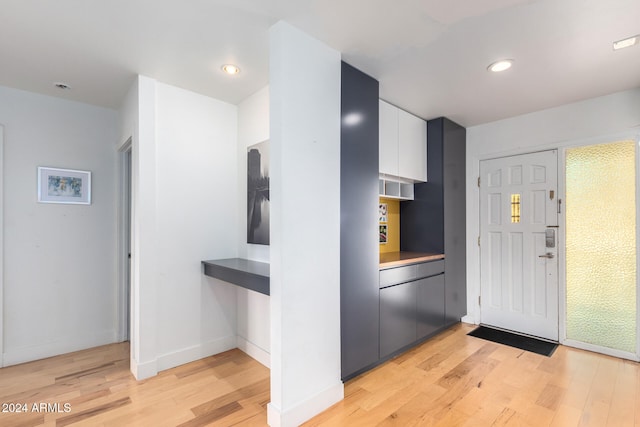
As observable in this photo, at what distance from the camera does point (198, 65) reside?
2436 mm

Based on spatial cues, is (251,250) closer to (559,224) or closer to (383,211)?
(383,211)

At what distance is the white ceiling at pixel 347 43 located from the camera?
5.89 feet

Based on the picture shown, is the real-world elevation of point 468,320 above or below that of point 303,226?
below

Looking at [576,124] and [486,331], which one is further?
[486,331]

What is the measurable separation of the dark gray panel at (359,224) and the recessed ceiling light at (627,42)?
1.66 m

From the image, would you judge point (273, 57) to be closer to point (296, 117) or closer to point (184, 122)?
point (296, 117)

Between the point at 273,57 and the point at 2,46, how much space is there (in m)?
1.93

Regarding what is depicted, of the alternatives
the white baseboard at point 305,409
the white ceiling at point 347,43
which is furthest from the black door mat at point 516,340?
the white ceiling at point 347,43

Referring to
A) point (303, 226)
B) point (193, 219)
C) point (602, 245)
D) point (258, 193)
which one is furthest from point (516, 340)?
point (193, 219)

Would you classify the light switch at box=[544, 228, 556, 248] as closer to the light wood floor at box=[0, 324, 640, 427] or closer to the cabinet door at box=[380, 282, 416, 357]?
the light wood floor at box=[0, 324, 640, 427]

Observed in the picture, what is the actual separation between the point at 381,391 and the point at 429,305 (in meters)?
1.25

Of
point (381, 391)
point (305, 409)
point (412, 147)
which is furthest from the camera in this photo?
point (412, 147)

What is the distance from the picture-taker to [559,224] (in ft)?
10.7

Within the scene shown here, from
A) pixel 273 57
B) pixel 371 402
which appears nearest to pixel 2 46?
pixel 273 57
